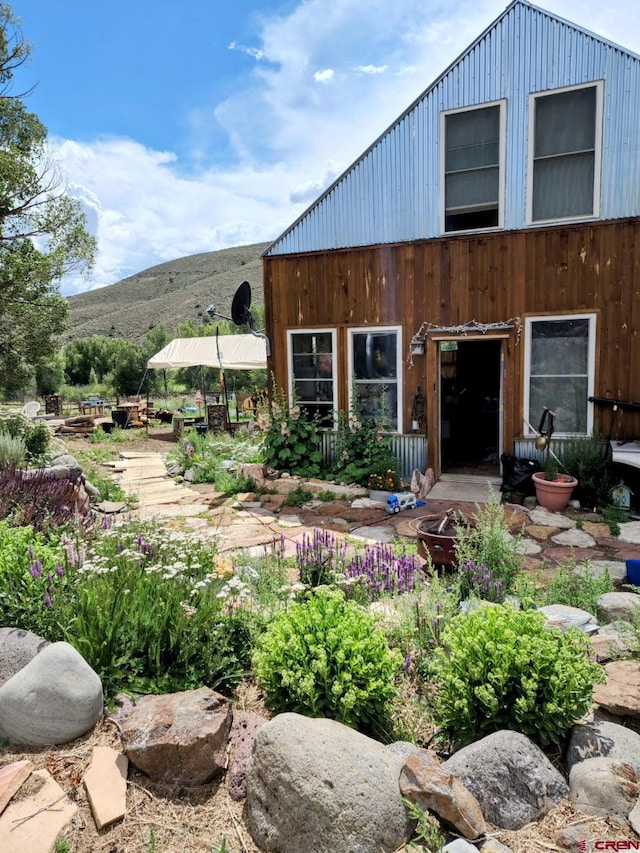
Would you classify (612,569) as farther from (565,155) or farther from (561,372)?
(565,155)

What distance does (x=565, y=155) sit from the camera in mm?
6734

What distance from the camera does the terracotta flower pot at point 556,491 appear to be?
20.1 feet

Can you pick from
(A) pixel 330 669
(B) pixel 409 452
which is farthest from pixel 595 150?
(A) pixel 330 669

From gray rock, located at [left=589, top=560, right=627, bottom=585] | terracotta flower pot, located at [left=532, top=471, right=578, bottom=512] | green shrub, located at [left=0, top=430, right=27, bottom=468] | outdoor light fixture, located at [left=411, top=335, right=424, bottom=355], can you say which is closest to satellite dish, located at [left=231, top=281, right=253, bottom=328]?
outdoor light fixture, located at [left=411, top=335, right=424, bottom=355]

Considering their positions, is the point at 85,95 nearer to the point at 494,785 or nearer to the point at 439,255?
the point at 439,255

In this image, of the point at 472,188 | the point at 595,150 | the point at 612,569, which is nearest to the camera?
the point at 612,569

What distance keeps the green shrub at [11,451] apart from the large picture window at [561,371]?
21.1ft

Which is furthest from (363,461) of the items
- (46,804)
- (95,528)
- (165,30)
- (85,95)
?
(85,95)

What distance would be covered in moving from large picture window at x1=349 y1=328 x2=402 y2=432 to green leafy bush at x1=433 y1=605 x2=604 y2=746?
5.65 meters

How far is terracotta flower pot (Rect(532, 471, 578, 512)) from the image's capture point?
6.12 m

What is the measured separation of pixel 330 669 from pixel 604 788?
1.06m

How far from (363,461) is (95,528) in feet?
14.3

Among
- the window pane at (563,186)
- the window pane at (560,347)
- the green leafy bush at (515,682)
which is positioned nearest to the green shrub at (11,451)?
the green leafy bush at (515,682)

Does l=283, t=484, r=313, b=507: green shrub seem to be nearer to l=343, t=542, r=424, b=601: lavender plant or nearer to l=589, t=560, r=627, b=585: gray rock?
l=343, t=542, r=424, b=601: lavender plant
